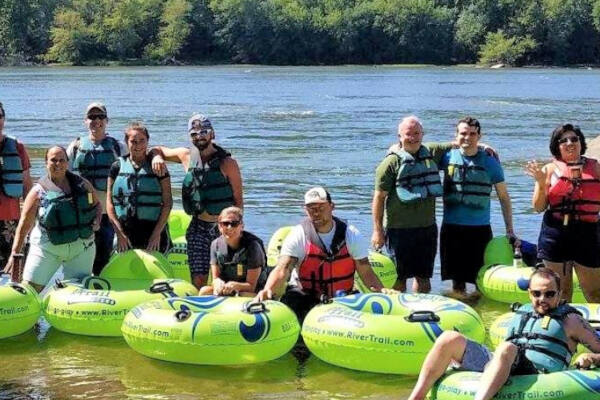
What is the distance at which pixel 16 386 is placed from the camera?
5.87 metres

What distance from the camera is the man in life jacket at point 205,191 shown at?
22.8 feet

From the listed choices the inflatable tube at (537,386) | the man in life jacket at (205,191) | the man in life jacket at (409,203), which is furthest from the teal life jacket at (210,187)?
the inflatable tube at (537,386)

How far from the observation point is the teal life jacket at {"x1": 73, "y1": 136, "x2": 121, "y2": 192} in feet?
24.6

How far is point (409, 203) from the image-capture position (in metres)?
7.24

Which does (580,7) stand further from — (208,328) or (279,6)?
(208,328)

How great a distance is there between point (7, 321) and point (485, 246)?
3470mm

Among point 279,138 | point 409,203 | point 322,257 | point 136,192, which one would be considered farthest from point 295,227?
point 279,138

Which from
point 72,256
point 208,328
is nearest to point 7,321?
point 72,256

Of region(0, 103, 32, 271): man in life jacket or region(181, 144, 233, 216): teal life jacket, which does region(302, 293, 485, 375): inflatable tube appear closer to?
region(181, 144, 233, 216): teal life jacket

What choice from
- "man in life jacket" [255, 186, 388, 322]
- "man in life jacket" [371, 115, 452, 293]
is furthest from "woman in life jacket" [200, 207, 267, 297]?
"man in life jacket" [371, 115, 452, 293]

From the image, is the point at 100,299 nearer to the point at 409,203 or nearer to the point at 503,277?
the point at 409,203

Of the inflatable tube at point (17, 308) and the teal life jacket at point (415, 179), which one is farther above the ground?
the teal life jacket at point (415, 179)

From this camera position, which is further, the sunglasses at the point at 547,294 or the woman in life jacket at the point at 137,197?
the woman in life jacket at the point at 137,197

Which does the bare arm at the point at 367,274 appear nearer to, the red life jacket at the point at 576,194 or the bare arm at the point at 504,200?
the red life jacket at the point at 576,194
